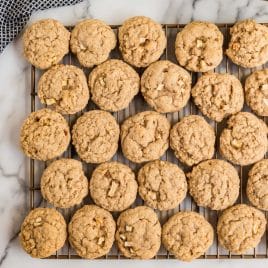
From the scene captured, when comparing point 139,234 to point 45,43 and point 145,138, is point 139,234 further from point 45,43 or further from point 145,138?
point 45,43

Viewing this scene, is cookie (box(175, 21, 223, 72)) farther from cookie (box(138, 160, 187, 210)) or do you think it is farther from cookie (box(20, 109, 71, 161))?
cookie (box(20, 109, 71, 161))

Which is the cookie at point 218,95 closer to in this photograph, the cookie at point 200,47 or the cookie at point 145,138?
the cookie at point 200,47

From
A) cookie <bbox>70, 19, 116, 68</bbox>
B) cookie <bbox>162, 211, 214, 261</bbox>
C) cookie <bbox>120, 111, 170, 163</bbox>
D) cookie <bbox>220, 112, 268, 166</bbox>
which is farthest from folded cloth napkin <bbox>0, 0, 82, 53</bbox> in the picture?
cookie <bbox>162, 211, 214, 261</bbox>

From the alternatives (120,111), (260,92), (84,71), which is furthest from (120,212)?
(260,92)

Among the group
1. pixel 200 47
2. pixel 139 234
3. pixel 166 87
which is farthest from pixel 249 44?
pixel 139 234

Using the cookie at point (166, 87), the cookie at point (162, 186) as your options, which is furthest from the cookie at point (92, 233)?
the cookie at point (166, 87)

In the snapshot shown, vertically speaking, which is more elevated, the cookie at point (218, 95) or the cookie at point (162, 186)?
the cookie at point (218, 95)
